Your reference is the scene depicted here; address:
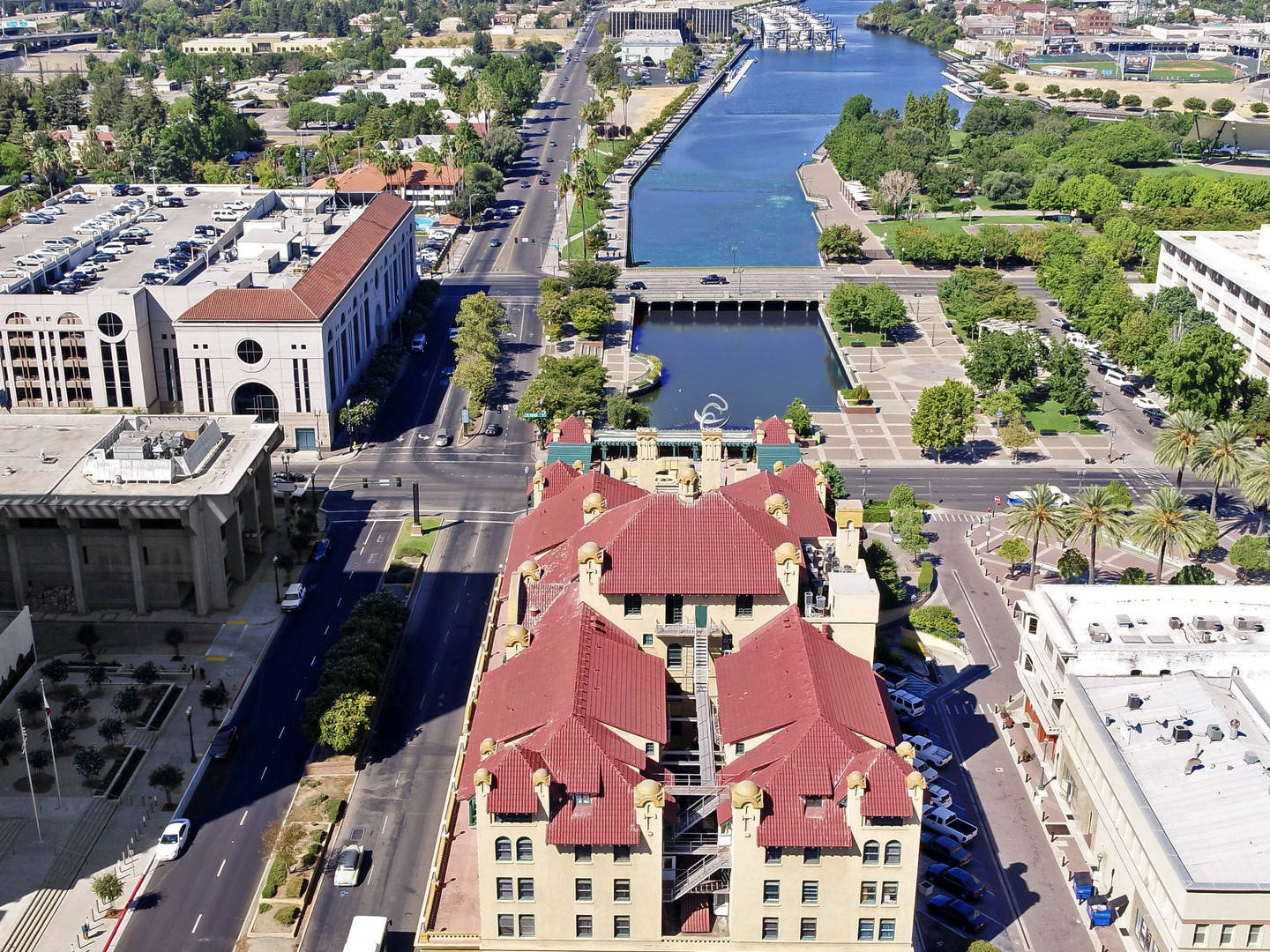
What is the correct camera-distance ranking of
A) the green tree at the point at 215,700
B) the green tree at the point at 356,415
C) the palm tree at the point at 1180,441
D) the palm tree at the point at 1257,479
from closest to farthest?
the green tree at the point at 215,700 → the palm tree at the point at 1257,479 → the palm tree at the point at 1180,441 → the green tree at the point at 356,415

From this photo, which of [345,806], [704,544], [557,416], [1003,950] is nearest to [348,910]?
[345,806]

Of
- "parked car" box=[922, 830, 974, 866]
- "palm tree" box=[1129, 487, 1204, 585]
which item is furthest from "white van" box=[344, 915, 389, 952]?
"palm tree" box=[1129, 487, 1204, 585]

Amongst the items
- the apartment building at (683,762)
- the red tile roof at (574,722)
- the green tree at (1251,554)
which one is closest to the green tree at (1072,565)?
the green tree at (1251,554)

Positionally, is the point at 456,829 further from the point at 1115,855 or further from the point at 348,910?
the point at 1115,855

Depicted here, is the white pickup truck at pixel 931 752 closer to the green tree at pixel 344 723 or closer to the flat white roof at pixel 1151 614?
the flat white roof at pixel 1151 614

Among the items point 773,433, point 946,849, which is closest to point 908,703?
point 946,849

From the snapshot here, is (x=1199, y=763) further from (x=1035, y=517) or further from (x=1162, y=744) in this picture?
(x=1035, y=517)
